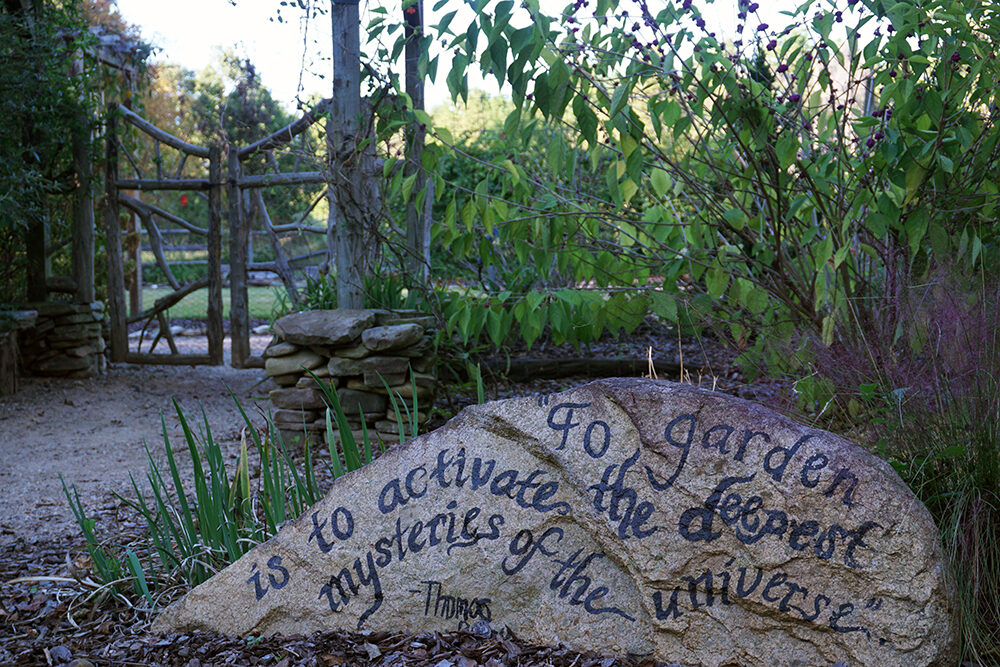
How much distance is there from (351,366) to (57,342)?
408cm

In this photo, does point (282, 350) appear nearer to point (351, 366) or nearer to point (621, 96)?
point (351, 366)

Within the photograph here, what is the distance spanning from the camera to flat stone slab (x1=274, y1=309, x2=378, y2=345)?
4.75 m

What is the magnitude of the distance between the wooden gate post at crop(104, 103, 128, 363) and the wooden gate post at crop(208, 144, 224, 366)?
0.86 meters

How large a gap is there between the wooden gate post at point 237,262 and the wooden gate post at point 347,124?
2.82 m

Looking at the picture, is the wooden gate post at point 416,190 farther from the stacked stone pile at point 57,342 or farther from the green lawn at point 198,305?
the green lawn at point 198,305

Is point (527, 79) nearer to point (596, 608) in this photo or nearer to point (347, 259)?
point (596, 608)

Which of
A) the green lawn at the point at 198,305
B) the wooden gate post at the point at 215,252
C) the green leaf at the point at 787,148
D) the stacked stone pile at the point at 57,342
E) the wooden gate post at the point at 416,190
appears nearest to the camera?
the green leaf at the point at 787,148

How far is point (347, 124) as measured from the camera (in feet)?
16.3


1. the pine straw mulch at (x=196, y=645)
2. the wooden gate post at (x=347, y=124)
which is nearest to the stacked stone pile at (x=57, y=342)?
the wooden gate post at (x=347, y=124)

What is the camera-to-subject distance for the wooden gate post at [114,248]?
7820 millimetres

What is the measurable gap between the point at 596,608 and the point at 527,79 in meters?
1.62

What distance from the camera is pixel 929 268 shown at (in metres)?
2.97

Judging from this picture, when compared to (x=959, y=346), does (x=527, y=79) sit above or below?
above

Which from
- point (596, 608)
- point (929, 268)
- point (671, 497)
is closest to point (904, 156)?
point (929, 268)
